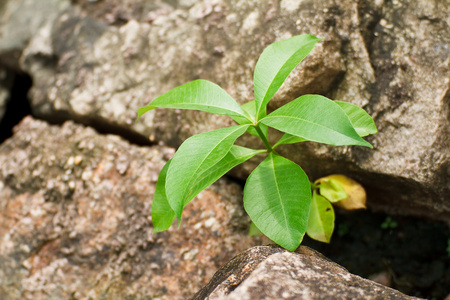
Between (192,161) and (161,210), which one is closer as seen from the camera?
(192,161)

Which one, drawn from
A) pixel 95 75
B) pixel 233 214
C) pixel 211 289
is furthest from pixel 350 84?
pixel 95 75

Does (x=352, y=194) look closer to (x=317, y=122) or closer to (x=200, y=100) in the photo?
(x=317, y=122)

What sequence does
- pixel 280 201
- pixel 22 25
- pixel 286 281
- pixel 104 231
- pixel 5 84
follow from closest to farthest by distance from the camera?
pixel 286 281 → pixel 280 201 → pixel 104 231 → pixel 22 25 → pixel 5 84

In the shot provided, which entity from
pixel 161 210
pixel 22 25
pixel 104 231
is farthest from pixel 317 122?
pixel 22 25

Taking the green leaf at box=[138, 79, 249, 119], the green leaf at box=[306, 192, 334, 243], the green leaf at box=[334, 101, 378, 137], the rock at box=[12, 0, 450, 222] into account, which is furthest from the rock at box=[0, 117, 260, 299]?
the green leaf at box=[334, 101, 378, 137]

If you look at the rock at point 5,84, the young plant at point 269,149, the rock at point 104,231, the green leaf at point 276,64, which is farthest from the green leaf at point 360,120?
the rock at point 5,84

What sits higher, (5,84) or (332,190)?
(332,190)

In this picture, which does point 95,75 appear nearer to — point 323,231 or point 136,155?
point 136,155
